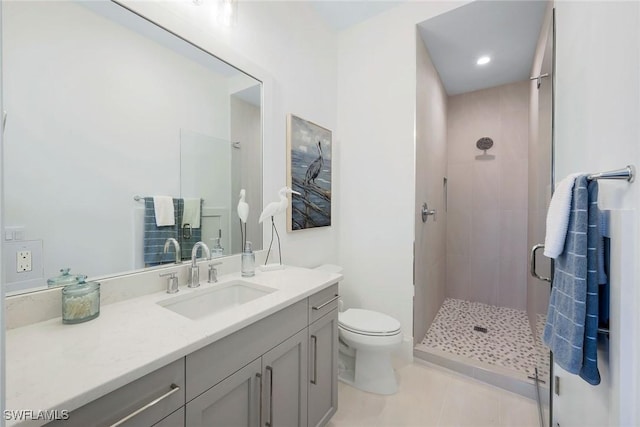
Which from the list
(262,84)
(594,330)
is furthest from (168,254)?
(594,330)

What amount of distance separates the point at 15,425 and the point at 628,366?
128 centimetres

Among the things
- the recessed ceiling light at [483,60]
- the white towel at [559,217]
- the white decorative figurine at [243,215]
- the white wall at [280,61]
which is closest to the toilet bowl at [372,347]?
the white wall at [280,61]

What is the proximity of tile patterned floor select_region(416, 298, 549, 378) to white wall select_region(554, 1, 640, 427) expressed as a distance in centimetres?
94

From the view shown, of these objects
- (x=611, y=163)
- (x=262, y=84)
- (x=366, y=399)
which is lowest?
(x=366, y=399)

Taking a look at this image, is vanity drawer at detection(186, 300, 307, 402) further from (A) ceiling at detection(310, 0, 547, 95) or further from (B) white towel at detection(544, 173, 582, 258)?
(A) ceiling at detection(310, 0, 547, 95)

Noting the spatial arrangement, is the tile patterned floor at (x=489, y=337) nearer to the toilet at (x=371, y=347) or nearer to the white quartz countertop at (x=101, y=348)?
the toilet at (x=371, y=347)

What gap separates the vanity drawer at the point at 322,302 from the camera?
1325 millimetres

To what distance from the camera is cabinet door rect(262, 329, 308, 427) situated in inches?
42.3

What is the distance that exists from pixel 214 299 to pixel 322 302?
523 mm

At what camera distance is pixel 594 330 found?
753mm

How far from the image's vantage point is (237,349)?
96cm

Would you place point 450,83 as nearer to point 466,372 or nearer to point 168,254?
point 466,372

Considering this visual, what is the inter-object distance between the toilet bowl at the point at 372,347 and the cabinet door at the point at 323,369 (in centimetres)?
31

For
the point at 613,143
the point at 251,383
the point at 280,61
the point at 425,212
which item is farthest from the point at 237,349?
the point at 425,212
